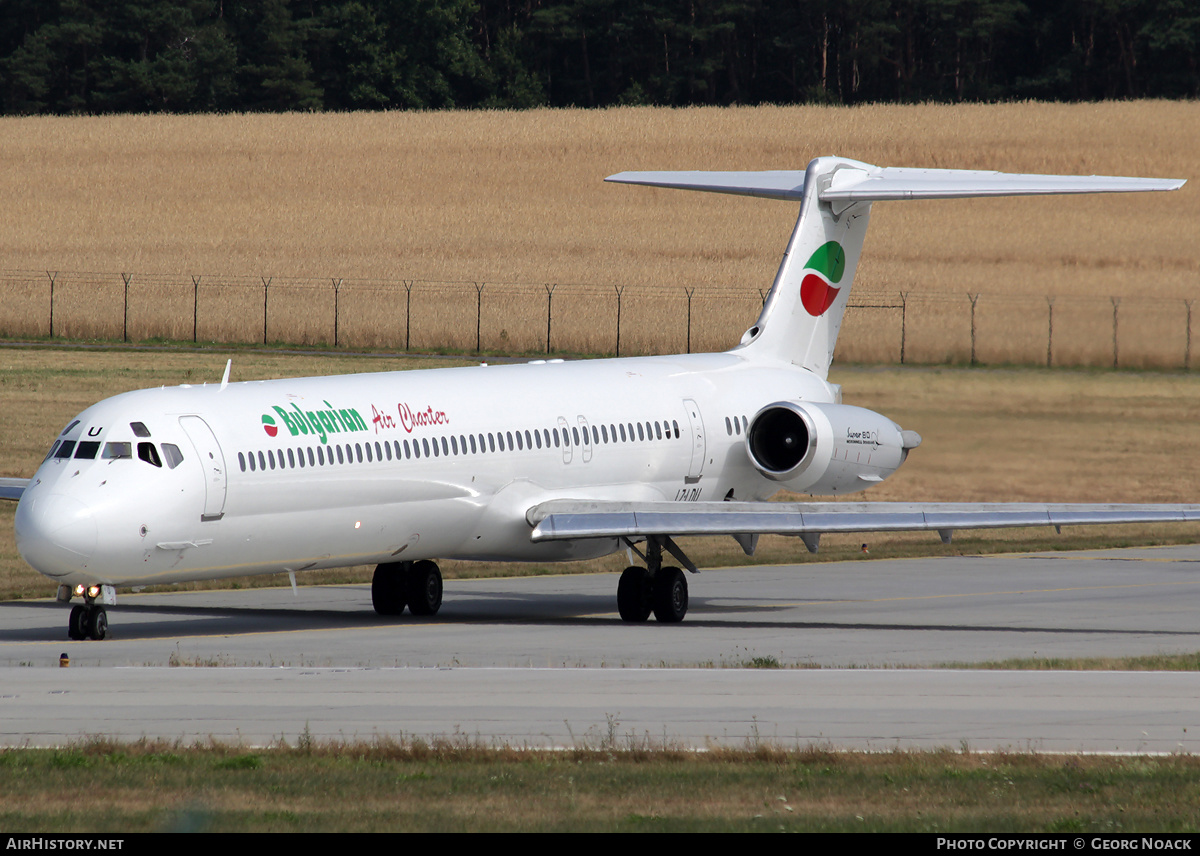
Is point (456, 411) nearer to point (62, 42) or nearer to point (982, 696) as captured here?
point (982, 696)

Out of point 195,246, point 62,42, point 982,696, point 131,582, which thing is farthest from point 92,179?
point 982,696

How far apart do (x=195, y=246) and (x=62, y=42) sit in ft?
126

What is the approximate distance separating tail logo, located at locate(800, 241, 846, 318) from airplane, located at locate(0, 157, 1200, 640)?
5 cm

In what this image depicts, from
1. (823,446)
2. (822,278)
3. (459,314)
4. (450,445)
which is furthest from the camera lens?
(459,314)

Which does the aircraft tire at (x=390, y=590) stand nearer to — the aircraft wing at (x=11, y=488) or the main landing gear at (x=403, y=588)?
the main landing gear at (x=403, y=588)

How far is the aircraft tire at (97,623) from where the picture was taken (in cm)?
2161

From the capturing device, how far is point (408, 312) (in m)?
64.4

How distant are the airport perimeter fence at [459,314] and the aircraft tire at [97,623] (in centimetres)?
3472

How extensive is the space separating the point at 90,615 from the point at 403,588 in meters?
5.71

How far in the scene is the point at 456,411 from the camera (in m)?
25.0

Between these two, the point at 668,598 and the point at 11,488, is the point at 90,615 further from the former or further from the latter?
the point at 668,598

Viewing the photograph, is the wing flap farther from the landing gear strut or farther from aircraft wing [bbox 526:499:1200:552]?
the landing gear strut

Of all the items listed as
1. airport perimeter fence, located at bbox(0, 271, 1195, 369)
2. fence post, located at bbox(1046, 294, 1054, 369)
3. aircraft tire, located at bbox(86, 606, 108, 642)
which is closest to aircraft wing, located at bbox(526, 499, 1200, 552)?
aircraft tire, located at bbox(86, 606, 108, 642)

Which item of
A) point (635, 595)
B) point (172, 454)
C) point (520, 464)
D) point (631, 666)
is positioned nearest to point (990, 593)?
point (635, 595)
